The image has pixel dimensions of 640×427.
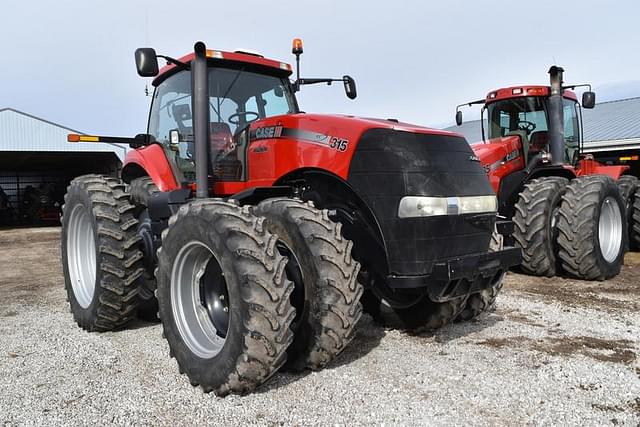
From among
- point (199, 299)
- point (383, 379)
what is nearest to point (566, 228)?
point (383, 379)

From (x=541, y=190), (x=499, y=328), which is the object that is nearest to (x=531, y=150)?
(x=541, y=190)

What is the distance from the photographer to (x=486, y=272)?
10.9 ft

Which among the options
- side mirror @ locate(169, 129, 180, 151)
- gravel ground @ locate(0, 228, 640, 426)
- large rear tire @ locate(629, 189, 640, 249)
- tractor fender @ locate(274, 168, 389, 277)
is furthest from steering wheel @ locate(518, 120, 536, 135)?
side mirror @ locate(169, 129, 180, 151)

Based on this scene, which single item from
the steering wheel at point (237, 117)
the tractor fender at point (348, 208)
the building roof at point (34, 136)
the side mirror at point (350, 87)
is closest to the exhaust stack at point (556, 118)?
the side mirror at point (350, 87)

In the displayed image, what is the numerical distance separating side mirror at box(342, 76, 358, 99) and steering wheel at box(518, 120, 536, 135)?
417 cm

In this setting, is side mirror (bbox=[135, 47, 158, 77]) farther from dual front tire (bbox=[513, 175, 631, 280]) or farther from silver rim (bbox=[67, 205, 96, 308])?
dual front tire (bbox=[513, 175, 631, 280])

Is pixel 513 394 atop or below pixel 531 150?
below

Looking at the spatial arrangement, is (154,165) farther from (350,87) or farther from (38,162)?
(38,162)

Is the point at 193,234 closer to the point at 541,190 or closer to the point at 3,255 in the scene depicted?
the point at 541,190

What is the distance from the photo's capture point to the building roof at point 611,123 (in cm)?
1630

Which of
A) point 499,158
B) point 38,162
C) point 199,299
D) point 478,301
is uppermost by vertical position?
point 38,162

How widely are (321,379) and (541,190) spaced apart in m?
4.51

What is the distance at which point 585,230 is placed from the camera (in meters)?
6.21

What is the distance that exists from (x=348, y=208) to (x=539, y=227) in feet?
12.4
